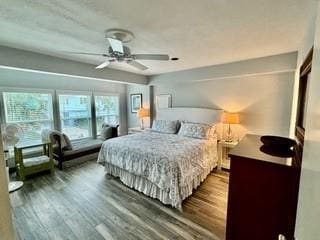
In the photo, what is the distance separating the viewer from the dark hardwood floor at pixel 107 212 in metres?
1.97

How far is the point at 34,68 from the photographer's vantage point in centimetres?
280

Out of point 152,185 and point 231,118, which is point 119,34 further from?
point 231,118

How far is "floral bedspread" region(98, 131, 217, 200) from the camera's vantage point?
2412 millimetres

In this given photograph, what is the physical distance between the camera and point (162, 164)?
2482 millimetres

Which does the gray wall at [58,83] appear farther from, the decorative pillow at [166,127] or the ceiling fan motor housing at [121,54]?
the ceiling fan motor housing at [121,54]

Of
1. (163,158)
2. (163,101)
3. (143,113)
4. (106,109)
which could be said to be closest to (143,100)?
(143,113)

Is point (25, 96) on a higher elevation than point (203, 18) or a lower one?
lower

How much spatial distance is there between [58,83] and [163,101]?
2.90 meters

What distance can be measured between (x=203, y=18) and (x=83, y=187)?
10.5 feet

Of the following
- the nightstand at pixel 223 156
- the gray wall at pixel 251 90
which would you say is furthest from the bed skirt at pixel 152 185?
the gray wall at pixel 251 90

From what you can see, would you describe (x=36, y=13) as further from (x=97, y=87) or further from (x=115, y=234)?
(x=97, y=87)

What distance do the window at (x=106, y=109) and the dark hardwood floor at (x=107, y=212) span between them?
2.55 m

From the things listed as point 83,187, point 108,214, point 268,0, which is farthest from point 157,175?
point 268,0

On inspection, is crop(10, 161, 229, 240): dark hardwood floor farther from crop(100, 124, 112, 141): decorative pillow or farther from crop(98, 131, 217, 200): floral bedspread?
crop(100, 124, 112, 141): decorative pillow
